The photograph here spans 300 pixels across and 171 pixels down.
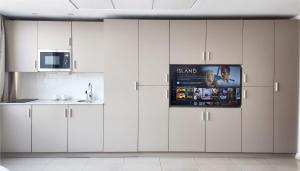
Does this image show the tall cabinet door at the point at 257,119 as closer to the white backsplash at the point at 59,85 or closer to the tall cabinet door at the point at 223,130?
the tall cabinet door at the point at 223,130

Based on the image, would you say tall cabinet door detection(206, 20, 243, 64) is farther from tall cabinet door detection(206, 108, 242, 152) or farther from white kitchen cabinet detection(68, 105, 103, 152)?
white kitchen cabinet detection(68, 105, 103, 152)

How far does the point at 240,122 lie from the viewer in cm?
491

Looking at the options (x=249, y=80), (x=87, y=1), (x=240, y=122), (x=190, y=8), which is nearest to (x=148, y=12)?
(x=190, y=8)

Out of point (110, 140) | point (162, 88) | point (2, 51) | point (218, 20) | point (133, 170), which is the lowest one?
point (133, 170)

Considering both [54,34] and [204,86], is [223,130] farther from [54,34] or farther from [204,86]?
[54,34]

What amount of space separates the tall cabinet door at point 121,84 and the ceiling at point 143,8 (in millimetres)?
→ 281

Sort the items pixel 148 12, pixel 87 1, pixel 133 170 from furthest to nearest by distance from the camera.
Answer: pixel 148 12
pixel 133 170
pixel 87 1

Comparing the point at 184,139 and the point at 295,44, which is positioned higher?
the point at 295,44

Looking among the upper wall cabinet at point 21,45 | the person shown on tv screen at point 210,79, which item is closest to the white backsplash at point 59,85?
the upper wall cabinet at point 21,45

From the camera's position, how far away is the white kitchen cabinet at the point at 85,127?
4.89 meters

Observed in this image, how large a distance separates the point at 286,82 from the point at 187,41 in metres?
1.71

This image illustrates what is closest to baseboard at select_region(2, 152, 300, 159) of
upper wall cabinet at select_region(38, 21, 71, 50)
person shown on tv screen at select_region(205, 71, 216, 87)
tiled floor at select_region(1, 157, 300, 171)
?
tiled floor at select_region(1, 157, 300, 171)

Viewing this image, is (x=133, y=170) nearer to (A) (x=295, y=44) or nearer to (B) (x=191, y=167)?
(B) (x=191, y=167)

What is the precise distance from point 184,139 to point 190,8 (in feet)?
6.68
